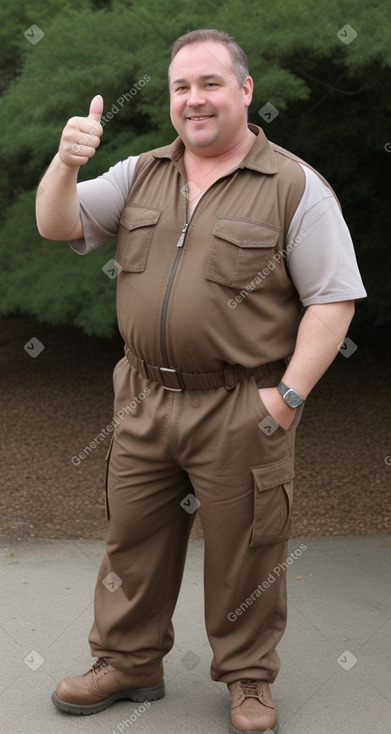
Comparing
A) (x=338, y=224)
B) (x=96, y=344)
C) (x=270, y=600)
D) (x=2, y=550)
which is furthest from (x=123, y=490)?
(x=96, y=344)

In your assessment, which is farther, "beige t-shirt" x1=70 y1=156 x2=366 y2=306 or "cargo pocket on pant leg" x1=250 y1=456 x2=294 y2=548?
"cargo pocket on pant leg" x1=250 y1=456 x2=294 y2=548

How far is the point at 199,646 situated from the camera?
12.1ft

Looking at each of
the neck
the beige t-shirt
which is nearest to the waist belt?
the beige t-shirt

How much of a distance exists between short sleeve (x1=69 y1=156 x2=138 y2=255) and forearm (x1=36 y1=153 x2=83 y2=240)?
39 millimetres

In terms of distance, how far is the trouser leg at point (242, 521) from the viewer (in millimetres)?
2963

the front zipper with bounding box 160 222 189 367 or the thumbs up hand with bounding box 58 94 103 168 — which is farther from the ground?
the thumbs up hand with bounding box 58 94 103 168

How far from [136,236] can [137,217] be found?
6 centimetres

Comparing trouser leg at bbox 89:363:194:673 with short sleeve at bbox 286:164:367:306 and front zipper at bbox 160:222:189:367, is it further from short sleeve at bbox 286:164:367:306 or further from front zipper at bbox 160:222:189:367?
short sleeve at bbox 286:164:367:306

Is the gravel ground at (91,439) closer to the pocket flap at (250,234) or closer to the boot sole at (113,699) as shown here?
the boot sole at (113,699)

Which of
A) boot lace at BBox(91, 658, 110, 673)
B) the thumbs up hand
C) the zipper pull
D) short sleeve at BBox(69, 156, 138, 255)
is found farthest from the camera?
boot lace at BBox(91, 658, 110, 673)

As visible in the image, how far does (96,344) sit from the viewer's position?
8.73 m

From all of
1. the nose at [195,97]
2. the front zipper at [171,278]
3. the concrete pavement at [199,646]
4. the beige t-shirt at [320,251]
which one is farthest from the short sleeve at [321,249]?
the concrete pavement at [199,646]

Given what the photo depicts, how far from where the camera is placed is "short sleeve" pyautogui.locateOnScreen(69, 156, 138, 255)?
3016 millimetres

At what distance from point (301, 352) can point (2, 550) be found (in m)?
2.19
